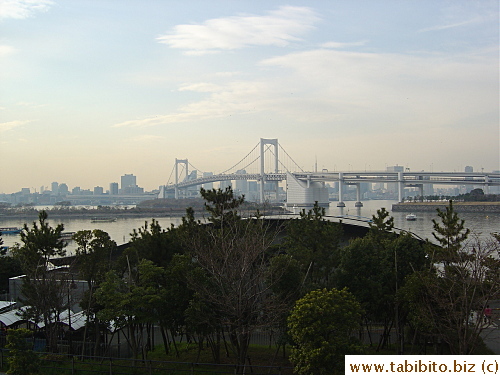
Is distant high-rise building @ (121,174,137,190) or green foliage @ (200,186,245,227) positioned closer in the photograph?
green foliage @ (200,186,245,227)

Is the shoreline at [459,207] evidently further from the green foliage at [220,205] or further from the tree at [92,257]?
the tree at [92,257]

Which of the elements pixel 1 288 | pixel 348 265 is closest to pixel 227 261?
pixel 348 265

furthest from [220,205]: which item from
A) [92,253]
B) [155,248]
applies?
[92,253]

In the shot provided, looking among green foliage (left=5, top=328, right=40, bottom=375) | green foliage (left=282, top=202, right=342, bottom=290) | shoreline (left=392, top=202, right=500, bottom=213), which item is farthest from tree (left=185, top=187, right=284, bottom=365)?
shoreline (left=392, top=202, right=500, bottom=213)

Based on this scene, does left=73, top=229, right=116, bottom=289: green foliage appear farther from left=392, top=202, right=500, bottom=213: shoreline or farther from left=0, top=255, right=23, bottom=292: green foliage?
left=392, top=202, right=500, bottom=213: shoreline

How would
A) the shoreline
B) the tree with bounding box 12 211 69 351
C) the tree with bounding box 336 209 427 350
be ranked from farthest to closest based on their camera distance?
the shoreline → the tree with bounding box 336 209 427 350 → the tree with bounding box 12 211 69 351

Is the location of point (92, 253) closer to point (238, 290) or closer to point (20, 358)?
point (20, 358)

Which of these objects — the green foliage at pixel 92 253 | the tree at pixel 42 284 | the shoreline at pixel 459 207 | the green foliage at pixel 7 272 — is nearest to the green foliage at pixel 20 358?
the tree at pixel 42 284

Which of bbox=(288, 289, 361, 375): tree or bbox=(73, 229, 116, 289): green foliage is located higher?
bbox=(73, 229, 116, 289): green foliage
